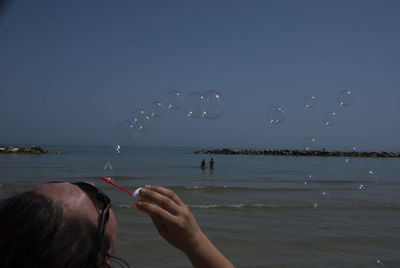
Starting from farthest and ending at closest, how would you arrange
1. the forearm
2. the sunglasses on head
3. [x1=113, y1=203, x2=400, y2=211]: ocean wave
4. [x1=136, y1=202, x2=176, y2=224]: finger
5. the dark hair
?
[x1=113, y1=203, x2=400, y2=211]: ocean wave, the forearm, [x1=136, y1=202, x2=176, y2=224]: finger, the sunglasses on head, the dark hair

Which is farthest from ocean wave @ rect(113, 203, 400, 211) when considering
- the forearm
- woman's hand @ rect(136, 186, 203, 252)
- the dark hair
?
the dark hair

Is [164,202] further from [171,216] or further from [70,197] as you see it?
[70,197]

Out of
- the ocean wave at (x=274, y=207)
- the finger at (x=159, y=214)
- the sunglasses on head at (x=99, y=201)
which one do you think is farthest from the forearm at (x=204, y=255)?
the ocean wave at (x=274, y=207)

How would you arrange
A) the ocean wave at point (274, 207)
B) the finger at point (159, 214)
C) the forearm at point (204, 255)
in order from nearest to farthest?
the finger at point (159, 214), the forearm at point (204, 255), the ocean wave at point (274, 207)

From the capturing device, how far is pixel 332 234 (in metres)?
7.54

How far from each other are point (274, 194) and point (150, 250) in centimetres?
901

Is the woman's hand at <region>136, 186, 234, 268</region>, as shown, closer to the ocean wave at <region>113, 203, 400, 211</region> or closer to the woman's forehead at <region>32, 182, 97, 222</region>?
the woman's forehead at <region>32, 182, 97, 222</region>

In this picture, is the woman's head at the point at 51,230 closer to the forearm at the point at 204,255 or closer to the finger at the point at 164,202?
the finger at the point at 164,202

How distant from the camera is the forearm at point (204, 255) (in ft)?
3.96

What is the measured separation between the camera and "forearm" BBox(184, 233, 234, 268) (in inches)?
47.5

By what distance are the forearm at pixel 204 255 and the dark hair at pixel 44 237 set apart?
0.39 metres

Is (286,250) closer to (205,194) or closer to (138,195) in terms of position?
(138,195)

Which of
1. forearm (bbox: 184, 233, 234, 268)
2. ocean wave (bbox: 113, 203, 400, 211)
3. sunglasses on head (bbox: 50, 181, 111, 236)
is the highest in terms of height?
sunglasses on head (bbox: 50, 181, 111, 236)

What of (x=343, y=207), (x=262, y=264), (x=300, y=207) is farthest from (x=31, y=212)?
(x=343, y=207)
